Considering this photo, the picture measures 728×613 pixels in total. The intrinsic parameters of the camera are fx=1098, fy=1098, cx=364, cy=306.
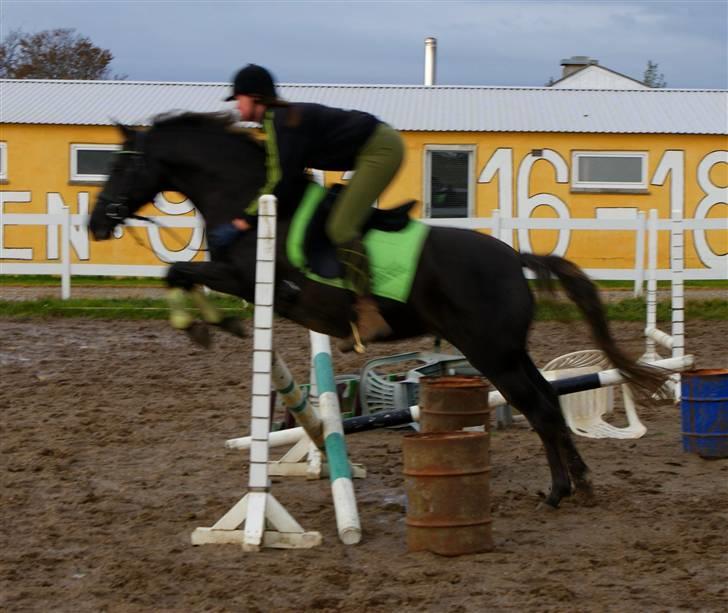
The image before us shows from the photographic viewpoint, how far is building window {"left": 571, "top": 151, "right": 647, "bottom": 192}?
1864 cm

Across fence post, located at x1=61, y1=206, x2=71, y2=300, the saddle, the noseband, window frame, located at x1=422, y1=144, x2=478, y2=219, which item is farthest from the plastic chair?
window frame, located at x1=422, y1=144, x2=478, y2=219

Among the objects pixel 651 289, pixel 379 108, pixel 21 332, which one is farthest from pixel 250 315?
pixel 379 108

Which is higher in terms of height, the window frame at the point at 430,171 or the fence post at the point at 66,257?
the window frame at the point at 430,171

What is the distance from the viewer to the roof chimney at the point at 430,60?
2464cm

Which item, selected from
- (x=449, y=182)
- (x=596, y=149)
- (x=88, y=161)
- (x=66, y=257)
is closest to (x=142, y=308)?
(x=66, y=257)

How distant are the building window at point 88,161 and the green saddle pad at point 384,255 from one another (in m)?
14.0

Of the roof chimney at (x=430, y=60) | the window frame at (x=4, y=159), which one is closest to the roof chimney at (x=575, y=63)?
the roof chimney at (x=430, y=60)

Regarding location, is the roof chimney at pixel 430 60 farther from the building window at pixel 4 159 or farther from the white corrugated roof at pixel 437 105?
the building window at pixel 4 159

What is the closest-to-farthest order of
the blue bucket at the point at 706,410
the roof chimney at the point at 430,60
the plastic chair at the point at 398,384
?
1. the blue bucket at the point at 706,410
2. the plastic chair at the point at 398,384
3. the roof chimney at the point at 430,60

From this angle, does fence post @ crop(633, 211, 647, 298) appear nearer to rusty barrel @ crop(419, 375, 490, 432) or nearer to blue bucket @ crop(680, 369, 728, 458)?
blue bucket @ crop(680, 369, 728, 458)

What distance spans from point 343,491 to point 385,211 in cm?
146

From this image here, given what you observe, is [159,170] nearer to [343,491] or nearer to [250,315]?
[343,491]

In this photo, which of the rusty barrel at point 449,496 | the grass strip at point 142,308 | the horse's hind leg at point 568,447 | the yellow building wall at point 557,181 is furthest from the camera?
the yellow building wall at point 557,181

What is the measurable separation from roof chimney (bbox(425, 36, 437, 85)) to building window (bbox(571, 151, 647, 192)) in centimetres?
677
